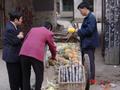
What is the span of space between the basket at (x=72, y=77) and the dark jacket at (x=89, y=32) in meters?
1.34

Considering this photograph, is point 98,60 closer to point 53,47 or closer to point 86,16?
point 86,16

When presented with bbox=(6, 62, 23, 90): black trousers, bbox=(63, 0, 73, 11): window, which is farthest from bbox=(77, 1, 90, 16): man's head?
bbox=(63, 0, 73, 11): window

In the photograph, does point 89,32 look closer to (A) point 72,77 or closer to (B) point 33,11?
(A) point 72,77

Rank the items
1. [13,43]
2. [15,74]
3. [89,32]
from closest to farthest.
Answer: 1. [13,43]
2. [15,74]
3. [89,32]

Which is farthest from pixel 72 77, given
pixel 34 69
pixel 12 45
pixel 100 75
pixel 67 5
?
pixel 67 5

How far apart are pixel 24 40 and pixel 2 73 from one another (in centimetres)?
329

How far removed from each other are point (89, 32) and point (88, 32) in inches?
0.9

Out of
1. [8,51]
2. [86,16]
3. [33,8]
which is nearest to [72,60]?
[86,16]

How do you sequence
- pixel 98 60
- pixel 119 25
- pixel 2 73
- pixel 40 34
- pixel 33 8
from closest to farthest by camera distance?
pixel 40 34
pixel 2 73
pixel 119 25
pixel 98 60
pixel 33 8

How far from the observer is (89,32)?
1006cm

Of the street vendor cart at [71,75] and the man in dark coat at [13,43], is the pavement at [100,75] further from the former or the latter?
the man in dark coat at [13,43]

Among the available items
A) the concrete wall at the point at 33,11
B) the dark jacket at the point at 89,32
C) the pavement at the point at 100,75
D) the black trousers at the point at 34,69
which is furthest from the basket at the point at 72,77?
the concrete wall at the point at 33,11

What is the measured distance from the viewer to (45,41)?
8.60 metres

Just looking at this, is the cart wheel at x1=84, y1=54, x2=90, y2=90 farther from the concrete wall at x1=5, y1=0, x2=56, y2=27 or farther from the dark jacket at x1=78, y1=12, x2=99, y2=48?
the concrete wall at x1=5, y1=0, x2=56, y2=27
